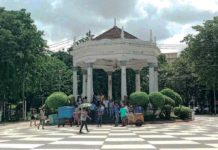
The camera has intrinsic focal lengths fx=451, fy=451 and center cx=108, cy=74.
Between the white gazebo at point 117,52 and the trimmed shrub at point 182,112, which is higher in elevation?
the white gazebo at point 117,52

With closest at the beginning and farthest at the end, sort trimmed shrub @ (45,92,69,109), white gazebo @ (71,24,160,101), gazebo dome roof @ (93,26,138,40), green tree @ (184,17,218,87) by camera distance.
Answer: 1. trimmed shrub @ (45,92,69,109)
2. white gazebo @ (71,24,160,101)
3. gazebo dome roof @ (93,26,138,40)
4. green tree @ (184,17,218,87)

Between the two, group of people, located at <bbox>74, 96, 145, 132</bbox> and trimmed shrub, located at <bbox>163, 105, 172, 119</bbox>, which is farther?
trimmed shrub, located at <bbox>163, 105, 172, 119</bbox>

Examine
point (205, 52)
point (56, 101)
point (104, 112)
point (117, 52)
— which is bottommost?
point (104, 112)

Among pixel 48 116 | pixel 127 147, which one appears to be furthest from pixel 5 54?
pixel 127 147

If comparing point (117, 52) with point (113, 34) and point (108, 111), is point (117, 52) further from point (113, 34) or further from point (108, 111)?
point (108, 111)

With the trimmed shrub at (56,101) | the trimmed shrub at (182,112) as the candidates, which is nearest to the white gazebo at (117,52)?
the trimmed shrub at (56,101)

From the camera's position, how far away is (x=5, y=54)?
46.0m

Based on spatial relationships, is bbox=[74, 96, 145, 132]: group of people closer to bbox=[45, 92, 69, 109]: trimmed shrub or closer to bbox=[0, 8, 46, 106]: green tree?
bbox=[45, 92, 69, 109]: trimmed shrub

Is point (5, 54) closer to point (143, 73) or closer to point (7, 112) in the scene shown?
point (7, 112)

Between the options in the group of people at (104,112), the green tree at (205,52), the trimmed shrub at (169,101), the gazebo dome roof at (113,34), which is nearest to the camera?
the group of people at (104,112)

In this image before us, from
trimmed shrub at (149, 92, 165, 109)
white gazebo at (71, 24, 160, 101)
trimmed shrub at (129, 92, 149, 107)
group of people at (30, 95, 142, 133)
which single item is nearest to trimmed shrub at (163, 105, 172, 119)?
trimmed shrub at (149, 92, 165, 109)

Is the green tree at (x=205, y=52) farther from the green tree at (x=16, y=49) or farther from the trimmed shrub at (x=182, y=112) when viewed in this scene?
the trimmed shrub at (x=182, y=112)

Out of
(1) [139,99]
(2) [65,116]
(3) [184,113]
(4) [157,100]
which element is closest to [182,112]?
(3) [184,113]

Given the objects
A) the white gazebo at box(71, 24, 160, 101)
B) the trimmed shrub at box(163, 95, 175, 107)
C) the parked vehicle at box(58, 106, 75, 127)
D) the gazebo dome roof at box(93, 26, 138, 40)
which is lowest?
the parked vehicle at box(58, 106, 75, 127)
